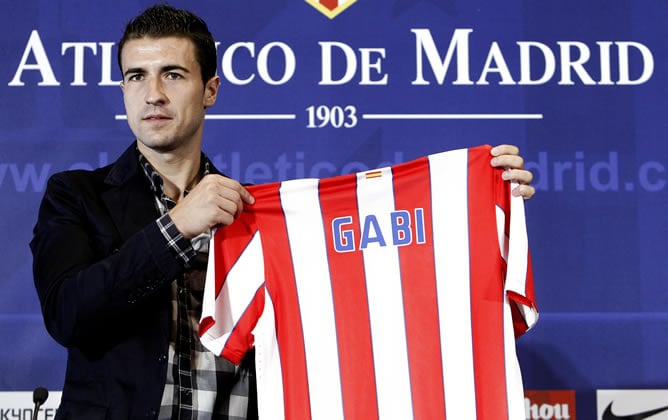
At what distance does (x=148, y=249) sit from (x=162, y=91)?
0.36 meters

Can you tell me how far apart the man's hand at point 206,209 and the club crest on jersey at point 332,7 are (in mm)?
1092

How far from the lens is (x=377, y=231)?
1.48 m

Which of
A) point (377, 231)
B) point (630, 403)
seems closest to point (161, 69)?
point (377, 231)

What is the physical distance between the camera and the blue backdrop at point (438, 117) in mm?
2184

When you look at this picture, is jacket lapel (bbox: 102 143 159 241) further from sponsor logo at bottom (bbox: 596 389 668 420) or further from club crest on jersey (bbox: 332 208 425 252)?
sponsor logo at bottom (bbox: 596 389 668 420)

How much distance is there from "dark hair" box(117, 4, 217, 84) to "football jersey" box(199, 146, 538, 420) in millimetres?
294

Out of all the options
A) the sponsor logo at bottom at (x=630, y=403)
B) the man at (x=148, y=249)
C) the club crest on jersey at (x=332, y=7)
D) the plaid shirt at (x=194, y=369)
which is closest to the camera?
the man at (x=148, y=249)

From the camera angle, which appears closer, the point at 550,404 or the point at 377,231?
the point at 377,231

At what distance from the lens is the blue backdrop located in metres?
2.18

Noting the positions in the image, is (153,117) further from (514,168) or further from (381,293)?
(514,168)

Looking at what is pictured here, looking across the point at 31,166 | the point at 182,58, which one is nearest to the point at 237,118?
the point at 31,166

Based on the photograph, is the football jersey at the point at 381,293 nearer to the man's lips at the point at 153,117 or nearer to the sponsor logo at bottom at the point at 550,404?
the man's lips at the point at 153,117

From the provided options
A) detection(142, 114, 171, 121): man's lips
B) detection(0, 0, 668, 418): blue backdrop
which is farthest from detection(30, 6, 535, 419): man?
detection(0, 0, 668, 418): blue backdrop

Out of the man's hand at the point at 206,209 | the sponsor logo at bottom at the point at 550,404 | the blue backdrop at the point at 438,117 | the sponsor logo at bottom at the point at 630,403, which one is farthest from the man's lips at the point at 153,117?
the sponsor logo at bottom at the point at 630,403
